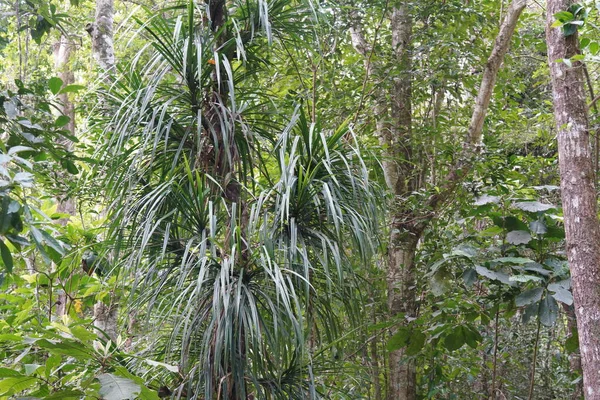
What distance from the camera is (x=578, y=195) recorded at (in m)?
2.45

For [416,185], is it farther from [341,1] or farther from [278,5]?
[278,5]

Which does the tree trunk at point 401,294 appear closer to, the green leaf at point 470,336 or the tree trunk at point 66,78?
the green leaf at point 470,336

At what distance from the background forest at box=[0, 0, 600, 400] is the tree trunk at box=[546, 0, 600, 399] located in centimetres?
5

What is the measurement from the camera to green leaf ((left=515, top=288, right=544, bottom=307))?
2.60m

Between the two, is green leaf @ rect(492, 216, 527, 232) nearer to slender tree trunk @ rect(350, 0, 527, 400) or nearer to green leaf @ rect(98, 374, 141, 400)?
slender tree trunk @ rect(350, 0, 527, 400)

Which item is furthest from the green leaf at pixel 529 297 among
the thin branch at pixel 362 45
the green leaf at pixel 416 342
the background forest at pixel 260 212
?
the thin branch at pixel 362 45

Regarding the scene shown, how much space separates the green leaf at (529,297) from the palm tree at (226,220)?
795 millimetres

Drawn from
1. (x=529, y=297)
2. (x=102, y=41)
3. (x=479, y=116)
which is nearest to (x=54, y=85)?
(x=102, y=41)

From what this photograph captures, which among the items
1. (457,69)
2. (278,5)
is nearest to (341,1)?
(457,69)

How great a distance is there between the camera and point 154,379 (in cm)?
224

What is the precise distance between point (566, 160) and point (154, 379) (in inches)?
70.6

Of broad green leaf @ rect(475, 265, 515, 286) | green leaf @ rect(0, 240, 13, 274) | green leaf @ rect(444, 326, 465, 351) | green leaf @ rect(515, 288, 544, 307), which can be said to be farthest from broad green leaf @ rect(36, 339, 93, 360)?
green leaf @ rect(444, 326, 465, 351)

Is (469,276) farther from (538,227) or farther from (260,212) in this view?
(260,212)

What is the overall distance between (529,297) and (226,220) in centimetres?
130
